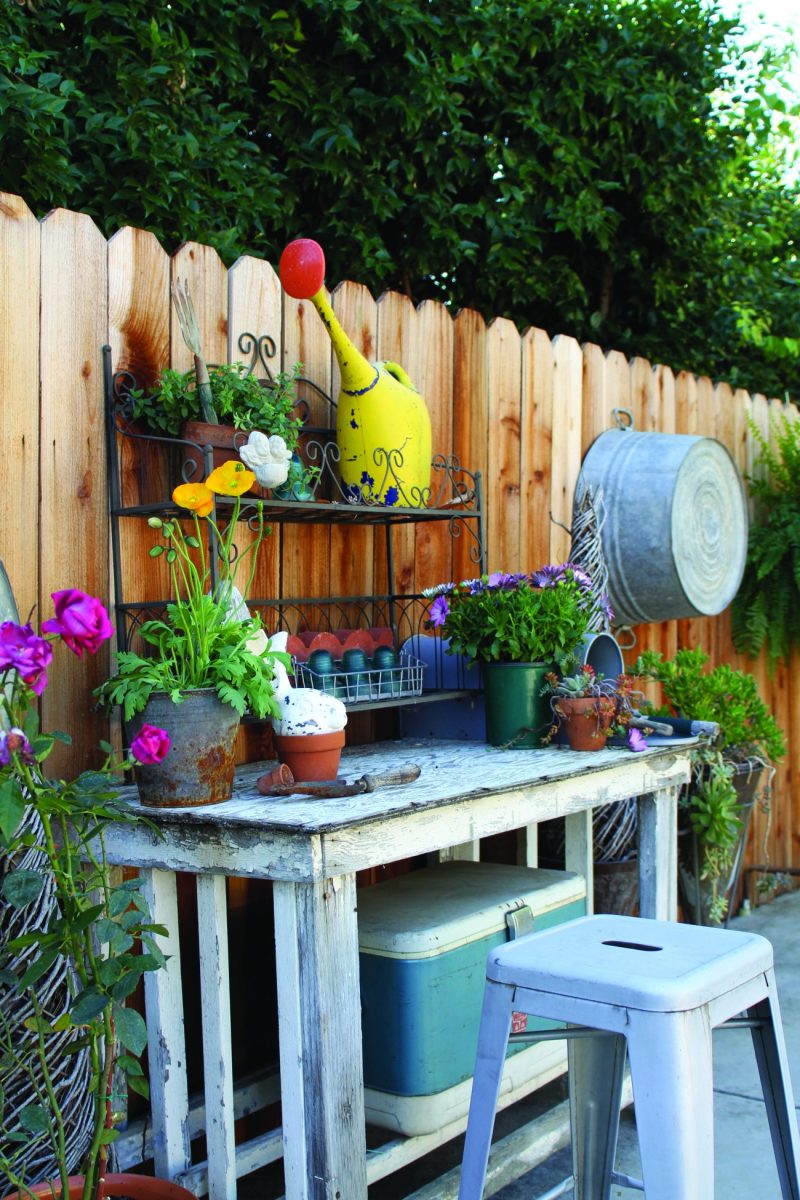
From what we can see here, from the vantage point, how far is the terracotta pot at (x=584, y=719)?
2746 mm

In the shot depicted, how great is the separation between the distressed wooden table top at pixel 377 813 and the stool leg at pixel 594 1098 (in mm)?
459

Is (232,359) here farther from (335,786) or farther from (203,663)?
(335,786)

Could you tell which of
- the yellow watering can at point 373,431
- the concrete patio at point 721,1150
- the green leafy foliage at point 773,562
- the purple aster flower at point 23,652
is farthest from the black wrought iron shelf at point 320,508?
the green leafy foliage at point 773,562

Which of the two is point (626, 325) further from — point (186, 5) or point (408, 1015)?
point (408, 1015)

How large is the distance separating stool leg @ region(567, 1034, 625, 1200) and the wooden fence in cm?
117

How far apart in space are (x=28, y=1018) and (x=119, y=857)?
416 millimetres

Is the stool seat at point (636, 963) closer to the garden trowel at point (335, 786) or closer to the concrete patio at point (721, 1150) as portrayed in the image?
the garden trowel at point (335, 786)

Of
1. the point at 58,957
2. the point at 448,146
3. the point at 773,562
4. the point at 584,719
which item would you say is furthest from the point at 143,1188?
the point at 448,146

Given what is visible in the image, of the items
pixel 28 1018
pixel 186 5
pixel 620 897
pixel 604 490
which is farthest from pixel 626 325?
pixel 28 1018

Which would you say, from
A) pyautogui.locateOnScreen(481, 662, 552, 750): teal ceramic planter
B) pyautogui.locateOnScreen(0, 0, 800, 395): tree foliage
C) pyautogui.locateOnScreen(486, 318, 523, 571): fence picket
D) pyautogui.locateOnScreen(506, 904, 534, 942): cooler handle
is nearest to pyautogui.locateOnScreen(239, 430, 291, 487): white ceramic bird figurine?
pyautogui.locateOnScreen(481, 662, 552, 750): teal ceramic planter

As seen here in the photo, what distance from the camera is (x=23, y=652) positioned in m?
1.58

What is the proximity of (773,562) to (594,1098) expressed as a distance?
115 inches

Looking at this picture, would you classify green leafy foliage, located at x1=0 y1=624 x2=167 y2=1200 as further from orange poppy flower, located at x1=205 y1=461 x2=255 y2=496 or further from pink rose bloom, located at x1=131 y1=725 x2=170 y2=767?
orange poppy flower, located at x1=205 y1=461 x2=255 y2=496

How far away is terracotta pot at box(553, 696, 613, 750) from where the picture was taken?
275cm
